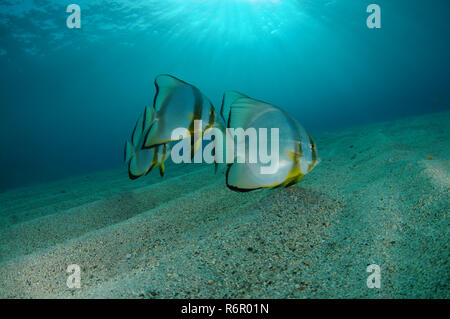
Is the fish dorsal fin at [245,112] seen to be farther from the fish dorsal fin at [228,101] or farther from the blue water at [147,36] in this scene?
the blue water at [147,36]

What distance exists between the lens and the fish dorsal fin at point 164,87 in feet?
4.73

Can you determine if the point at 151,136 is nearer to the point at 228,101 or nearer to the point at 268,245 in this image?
the point at 228,101

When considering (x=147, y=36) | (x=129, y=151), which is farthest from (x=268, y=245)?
(x=147, y=36)

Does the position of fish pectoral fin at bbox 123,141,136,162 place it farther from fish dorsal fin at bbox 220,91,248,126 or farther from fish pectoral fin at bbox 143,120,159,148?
fish dorsal fin at bbox 220,91,248,126

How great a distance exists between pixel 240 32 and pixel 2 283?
32076mm

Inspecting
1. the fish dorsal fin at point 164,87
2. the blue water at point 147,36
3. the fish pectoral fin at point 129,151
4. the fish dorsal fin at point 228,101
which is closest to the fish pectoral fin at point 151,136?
the fish dorsal fin at point 164,87

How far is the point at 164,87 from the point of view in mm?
1475

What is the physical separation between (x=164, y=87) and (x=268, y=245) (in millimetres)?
1275

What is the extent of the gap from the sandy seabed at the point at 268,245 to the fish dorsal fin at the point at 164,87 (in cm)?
106

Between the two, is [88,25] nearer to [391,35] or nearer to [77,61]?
[77,61]

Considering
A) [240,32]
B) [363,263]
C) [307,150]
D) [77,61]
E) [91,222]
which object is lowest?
[91,222]

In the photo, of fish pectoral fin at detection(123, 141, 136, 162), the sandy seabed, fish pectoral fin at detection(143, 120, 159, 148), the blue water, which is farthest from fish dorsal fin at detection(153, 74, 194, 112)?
the blue water

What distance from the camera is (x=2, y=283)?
5.51ft
